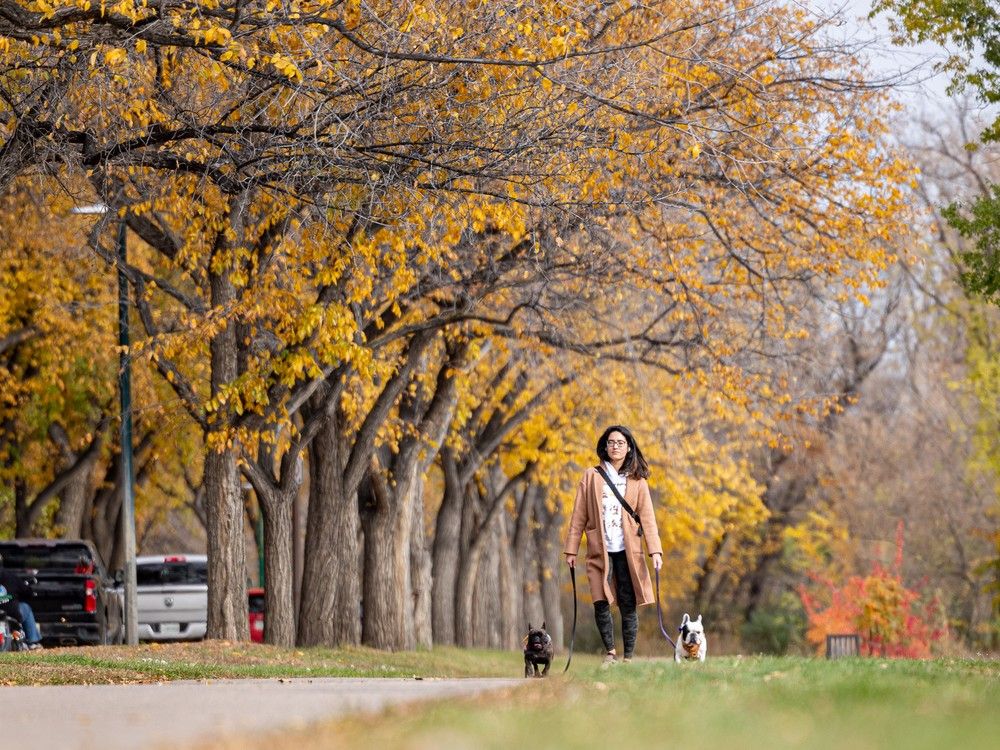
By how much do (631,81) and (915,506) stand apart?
29.8m

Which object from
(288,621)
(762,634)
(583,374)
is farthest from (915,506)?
(288,621)

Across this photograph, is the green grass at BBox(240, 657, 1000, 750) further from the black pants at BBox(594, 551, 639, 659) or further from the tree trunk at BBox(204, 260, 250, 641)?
the tree trunk at BBox(204, 260, 250, 641)

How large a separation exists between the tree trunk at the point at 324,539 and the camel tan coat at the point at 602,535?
10336mm

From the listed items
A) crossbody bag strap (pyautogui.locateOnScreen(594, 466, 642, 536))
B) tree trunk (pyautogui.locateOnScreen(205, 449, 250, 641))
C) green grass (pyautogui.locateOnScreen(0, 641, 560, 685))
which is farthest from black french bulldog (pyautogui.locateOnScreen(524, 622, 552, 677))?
tree trunk (pyautogui.locateOnScreen(205, 449, 250, 641))

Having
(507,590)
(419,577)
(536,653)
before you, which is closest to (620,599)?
(536,653)

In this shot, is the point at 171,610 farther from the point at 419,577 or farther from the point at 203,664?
the point at 203,664

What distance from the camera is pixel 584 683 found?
10508mm

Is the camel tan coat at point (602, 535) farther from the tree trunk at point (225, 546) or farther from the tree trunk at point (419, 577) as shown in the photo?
the tree trunk at point (419, 577)

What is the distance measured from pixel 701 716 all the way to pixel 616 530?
5605mm

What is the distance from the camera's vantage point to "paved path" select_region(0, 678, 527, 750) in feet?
27.5

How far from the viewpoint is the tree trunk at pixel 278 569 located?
22.3 m

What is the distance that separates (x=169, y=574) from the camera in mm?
30016

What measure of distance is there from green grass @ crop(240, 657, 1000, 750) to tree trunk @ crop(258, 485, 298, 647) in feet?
38.4

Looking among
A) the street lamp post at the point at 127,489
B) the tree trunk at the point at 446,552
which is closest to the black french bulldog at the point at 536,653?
the street lamp post at the point at 127,489
